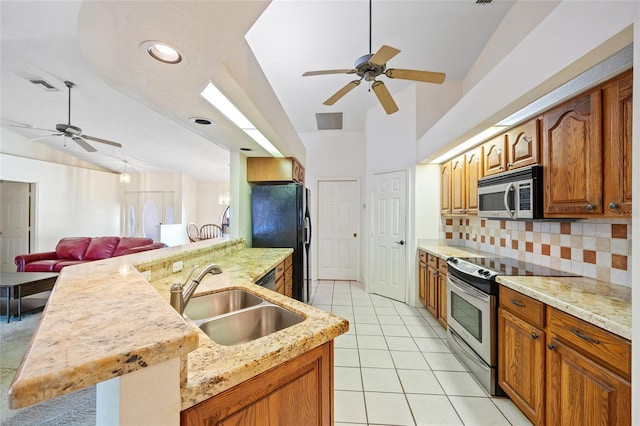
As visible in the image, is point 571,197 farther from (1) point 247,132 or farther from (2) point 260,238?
(2) point 260,238

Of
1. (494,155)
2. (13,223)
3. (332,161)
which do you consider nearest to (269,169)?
(332,161)

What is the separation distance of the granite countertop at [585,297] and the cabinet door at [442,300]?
1078mm

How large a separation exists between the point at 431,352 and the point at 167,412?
254 centimetres

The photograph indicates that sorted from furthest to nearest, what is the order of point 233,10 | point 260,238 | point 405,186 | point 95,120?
point 95,120
point 405,186
point 260,238
point 233,10

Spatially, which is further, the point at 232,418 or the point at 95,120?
the point at 95,120

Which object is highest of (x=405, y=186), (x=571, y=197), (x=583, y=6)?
(x=583, y=6)

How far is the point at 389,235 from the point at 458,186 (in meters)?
1.33

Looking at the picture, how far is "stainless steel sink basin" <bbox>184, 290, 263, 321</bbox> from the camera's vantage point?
155 centimetres

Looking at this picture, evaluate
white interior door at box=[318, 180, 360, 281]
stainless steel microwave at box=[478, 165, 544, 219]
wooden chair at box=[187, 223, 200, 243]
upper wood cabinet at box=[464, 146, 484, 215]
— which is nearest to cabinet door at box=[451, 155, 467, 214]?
upper wood cabinet at box=[464, 146, 484, 215]

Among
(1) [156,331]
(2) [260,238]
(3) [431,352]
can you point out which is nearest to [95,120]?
(2) [260,238]

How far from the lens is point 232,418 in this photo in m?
0.75

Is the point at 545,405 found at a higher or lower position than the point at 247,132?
lower

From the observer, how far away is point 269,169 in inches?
144

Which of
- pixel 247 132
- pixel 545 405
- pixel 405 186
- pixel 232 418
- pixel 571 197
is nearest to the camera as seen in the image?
pixel 232 418
